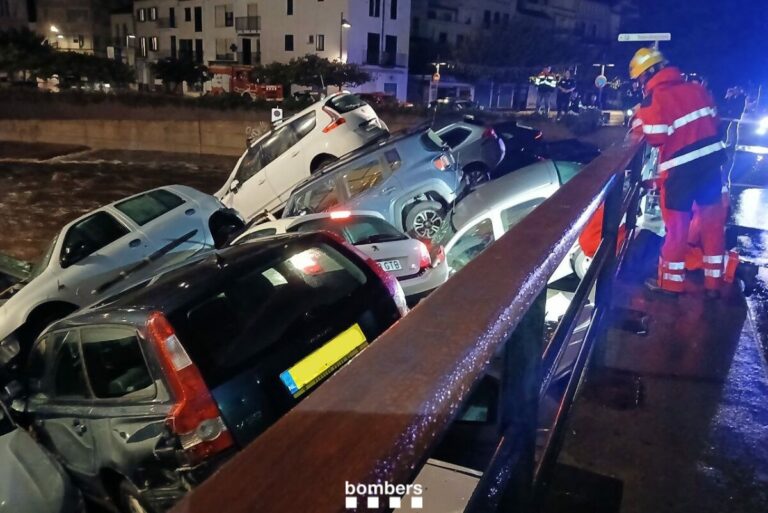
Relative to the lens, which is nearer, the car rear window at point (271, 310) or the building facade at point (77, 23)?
the car rear window at point (271, 310)

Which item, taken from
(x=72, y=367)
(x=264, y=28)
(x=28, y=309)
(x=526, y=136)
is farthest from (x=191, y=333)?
(x=264, y=28)

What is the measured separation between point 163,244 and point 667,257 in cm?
630

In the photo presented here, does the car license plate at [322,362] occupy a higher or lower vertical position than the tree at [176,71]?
lower

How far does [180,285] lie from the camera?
386cm

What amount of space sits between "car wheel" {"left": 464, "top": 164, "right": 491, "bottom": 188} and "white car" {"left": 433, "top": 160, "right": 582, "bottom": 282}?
8.73 ft

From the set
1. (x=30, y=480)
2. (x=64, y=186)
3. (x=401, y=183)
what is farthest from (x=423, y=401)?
(x=64, y=186)

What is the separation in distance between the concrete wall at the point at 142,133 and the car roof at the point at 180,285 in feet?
70.3

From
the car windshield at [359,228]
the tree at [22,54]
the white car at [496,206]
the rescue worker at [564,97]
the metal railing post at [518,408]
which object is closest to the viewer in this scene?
the metal railing post at [518,408]

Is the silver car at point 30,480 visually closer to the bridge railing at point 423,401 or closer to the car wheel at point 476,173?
the bridge railing at point 423,401

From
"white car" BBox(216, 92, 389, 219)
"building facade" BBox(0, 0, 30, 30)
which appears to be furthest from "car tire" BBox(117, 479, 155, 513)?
"building facade" BBox(0, 0, 30, 30)

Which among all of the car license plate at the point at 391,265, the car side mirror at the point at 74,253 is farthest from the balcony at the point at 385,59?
the car license plate at the point at 391,265

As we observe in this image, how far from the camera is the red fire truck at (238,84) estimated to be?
38531mm

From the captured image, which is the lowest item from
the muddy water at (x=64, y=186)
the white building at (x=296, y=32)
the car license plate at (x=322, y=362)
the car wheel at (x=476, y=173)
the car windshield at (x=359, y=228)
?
the muddy water at (x=64, y=186)

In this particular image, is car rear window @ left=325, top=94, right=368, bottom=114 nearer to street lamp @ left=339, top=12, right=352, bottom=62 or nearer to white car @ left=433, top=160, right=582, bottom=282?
white car @ left=433, top=160, right=582, bottom=282
